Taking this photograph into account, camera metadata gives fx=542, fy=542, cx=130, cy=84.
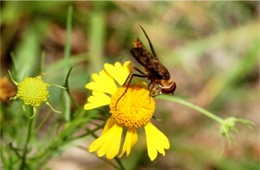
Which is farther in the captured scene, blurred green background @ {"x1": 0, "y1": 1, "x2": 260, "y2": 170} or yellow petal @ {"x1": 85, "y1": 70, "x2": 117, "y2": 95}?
blurred green background @ {"x1": 0, "y1": 1, "x2": 260, "y2": 170}

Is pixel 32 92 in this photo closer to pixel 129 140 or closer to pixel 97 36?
pixel 129 140

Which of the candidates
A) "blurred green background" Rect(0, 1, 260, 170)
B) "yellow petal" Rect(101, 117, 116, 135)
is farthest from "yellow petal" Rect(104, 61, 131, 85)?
"blurred green background" Rect(0, 1, 260, 170)

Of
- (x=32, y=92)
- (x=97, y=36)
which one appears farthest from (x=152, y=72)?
(x=97, y=36)

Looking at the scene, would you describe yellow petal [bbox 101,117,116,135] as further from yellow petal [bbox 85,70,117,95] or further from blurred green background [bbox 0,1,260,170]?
blurred green background [bbox 0,1,260,170]

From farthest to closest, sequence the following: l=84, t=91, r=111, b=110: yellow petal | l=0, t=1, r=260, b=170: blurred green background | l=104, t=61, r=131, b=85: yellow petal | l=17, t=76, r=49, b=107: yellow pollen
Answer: l=0, t=1, r=260, b=170: blurred green background < l=104, t=61, r=131, b=85: yellow petal < l=84, t=91, r=111, b=110: yellow petal < l=17, t=76, r=49, b=107: yellow pollen

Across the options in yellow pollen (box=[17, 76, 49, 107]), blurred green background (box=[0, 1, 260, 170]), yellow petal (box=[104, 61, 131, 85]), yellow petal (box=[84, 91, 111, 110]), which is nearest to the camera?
yellow pollen (box=[17, 76, 49, 107])

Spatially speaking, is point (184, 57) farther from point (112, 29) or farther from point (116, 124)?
point (116, 124)

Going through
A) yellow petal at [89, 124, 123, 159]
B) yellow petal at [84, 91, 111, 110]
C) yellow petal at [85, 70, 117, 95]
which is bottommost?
yellow petal at [89, 124, 123, 159]
